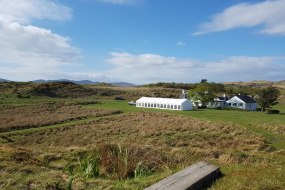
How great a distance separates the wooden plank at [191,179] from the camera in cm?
797

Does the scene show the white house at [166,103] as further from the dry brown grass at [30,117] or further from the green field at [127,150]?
the dry brown grass at [30,117]

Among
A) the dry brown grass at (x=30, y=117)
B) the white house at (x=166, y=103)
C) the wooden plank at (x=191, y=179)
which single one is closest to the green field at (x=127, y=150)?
the dry brown grass at (x=30, y=117)

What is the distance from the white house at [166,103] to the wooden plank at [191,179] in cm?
6853

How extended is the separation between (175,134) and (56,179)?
34221mm

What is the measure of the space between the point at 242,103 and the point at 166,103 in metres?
22.3

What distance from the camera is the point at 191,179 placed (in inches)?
337

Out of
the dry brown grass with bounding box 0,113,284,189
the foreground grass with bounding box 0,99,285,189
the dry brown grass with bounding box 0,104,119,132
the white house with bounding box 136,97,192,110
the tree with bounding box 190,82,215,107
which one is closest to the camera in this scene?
the foreground grass with bounding box 0,99,285,189

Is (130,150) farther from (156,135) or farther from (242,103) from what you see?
(242,103)

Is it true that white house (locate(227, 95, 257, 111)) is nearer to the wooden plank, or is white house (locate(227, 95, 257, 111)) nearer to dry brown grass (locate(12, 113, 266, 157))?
dry brown grass (locate(12, 113, 266, 157))

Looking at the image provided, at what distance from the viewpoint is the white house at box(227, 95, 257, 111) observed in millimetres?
89062

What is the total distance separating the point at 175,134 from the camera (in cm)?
4312

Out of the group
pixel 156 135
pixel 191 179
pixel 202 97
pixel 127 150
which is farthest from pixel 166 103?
pixel 191 179

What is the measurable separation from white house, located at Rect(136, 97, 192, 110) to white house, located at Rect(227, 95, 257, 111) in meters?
17.7

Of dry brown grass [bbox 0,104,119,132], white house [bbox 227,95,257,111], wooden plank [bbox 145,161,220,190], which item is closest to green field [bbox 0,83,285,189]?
dry brown grass [bbox 0,104,119,132]
